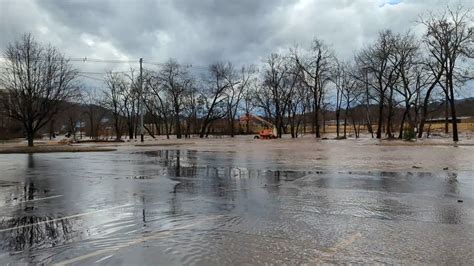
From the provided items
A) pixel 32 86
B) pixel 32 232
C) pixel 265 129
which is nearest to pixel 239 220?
pixel 32 232

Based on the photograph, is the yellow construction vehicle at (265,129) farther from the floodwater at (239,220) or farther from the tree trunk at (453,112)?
the floodwater at (239,220)

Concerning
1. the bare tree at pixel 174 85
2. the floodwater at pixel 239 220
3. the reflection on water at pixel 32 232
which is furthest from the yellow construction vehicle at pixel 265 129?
the reflection on water at pixel 32 232

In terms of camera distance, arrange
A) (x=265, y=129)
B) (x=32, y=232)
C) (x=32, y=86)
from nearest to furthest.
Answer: (x=32, y=232), (x=32, y=86), (x=265, y=129)

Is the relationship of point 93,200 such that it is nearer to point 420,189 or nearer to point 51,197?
point 51,197

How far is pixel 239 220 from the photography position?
25.7ft

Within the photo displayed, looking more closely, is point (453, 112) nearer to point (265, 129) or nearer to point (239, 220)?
point (265, 129)

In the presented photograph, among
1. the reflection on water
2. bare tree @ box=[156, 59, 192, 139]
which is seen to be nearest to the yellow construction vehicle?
bare tree @ box=[156, 59, 192, 139]

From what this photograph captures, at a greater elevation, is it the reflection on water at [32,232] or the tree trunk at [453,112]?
the tree trunk at [453,112]

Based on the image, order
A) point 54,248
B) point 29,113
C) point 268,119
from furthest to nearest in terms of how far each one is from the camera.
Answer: point 268,119 < point 29,113 < point 54,248

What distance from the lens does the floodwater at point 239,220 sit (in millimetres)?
5691

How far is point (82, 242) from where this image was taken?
21.0ft

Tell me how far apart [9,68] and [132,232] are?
38.8 meters

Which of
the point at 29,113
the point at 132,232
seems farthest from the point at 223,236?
the point at 29,113

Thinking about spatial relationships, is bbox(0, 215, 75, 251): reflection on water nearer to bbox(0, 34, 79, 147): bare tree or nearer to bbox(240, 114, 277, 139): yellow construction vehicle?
bbox(0, 34, 79, 147): bare tree
